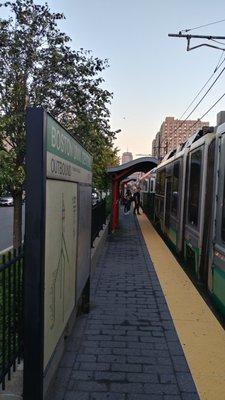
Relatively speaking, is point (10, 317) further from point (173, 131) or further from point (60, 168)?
point (173, 131)

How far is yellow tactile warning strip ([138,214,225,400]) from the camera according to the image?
4.26 metres

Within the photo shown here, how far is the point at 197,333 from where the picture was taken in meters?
5.57

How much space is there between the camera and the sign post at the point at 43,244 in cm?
299

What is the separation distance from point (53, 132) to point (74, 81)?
23.1 ft

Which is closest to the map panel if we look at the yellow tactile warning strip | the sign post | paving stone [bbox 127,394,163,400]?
the sign post

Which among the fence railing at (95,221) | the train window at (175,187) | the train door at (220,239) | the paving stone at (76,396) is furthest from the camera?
the train window at (175,187)

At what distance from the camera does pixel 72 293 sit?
15.3ft

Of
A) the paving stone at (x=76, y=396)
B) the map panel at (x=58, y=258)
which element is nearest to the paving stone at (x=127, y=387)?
the paving stone at (x=76, y=396)

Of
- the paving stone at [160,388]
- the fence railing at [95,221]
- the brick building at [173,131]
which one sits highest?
the brick building at [173,131]

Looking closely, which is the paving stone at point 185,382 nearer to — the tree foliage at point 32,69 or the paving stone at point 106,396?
the paving stone at point 106,396

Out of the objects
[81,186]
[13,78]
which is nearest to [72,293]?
[81,186]

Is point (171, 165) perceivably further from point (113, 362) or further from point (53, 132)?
point (53, 132)

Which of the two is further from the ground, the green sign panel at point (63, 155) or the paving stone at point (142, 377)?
the green sign panel at point (63, 155)

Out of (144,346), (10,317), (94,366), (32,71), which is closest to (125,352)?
(144,346)
